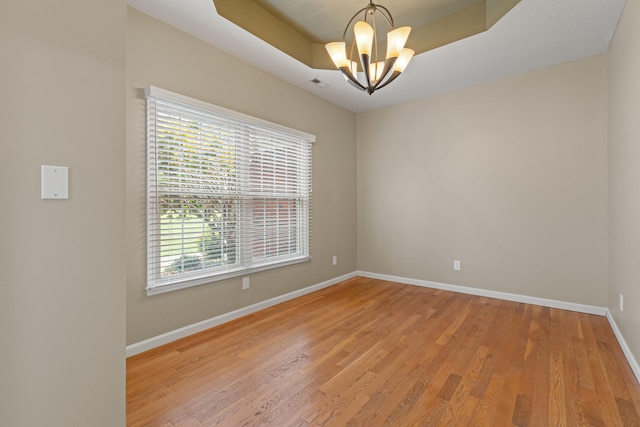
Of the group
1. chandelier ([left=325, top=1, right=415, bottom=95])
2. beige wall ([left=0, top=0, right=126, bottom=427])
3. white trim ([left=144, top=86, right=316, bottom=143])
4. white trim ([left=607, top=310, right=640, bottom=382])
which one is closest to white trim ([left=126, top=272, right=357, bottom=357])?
beige wall ([left=0, top=0, right=126, bottom=427])

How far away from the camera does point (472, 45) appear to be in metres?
2.89

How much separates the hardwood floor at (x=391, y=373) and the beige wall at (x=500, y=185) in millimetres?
608

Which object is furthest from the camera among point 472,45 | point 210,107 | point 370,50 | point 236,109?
point 236,109

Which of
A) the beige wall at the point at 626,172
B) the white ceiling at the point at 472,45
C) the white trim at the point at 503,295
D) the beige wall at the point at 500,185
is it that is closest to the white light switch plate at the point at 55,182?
the white ceiling at the point at 472,45

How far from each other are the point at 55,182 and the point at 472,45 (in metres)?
3.38

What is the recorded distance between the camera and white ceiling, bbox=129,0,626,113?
2.37m

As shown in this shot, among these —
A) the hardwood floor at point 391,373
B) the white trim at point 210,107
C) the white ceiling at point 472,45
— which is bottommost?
the hardwood floor at point 391,373

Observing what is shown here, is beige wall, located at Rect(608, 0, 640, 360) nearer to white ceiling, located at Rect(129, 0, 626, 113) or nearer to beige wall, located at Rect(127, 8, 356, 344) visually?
white ceiling, located at Rect(129, 0, 626, 113)

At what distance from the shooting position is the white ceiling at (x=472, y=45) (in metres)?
2.37

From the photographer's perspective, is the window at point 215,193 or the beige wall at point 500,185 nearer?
the window at point 215,193

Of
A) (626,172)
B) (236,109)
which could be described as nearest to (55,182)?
(236,109)

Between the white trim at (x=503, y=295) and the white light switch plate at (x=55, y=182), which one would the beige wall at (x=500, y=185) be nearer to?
the white trim at (x=503, y=295)

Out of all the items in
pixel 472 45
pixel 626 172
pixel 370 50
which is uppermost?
pixel 472 45

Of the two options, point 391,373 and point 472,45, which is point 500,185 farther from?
point 391,373
